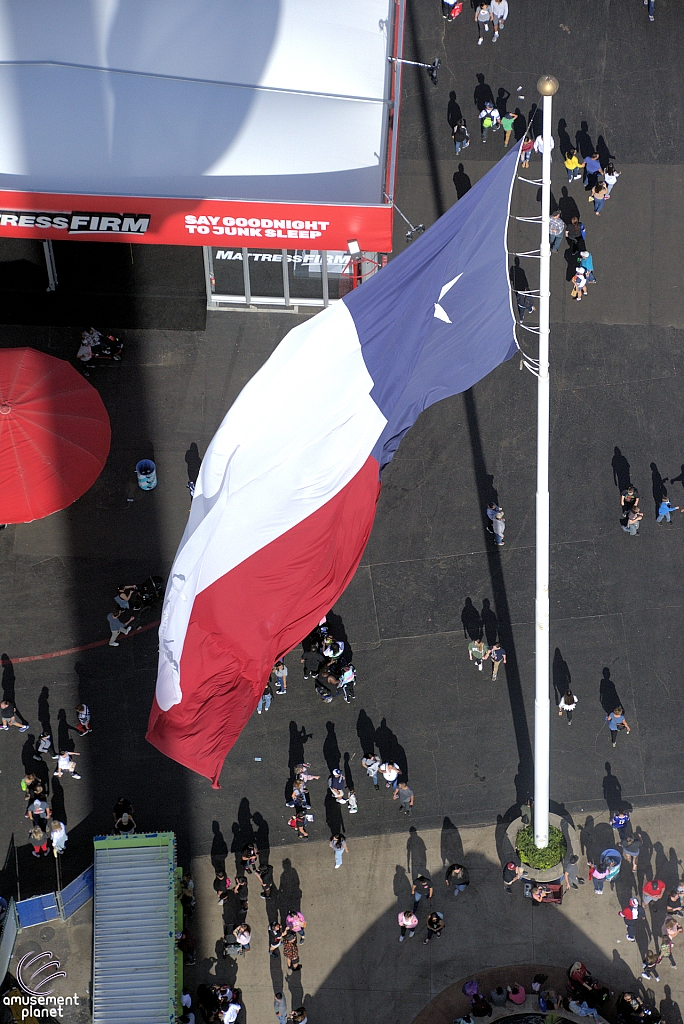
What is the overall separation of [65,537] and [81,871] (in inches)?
317

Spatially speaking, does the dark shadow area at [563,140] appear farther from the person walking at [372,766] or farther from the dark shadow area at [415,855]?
the dark shadow area at [415,855]

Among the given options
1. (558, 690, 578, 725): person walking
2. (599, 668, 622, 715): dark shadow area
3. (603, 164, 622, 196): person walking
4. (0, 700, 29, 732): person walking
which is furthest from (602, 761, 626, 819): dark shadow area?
(603, 164, 622, 196): person walking

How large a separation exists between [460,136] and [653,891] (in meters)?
20.3

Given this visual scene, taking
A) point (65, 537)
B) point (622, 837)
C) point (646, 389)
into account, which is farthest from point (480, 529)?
point (65, 537)

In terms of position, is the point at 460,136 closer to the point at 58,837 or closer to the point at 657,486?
the point at 657,486

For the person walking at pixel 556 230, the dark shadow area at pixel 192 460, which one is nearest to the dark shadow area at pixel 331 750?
the dark shadow area at pixel 192 460

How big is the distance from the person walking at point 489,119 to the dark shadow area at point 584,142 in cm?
229

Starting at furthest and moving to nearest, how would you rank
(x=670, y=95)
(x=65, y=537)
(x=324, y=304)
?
(x=670, y=95) → (x=324, y=304) → (x=65, y=537)

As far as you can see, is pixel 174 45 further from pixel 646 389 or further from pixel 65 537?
pixel 646 389

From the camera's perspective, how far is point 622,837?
83.2 feet

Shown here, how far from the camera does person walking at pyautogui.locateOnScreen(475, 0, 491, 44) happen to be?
31078 millimetres

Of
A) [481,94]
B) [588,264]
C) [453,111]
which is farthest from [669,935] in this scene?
[481,94]

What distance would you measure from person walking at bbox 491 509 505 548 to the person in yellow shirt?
10.3 metres

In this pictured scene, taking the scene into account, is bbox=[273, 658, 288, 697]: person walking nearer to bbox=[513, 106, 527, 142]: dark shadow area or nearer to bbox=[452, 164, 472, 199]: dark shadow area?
bbox=[452, 164, 472, 199]: dark shadow area
